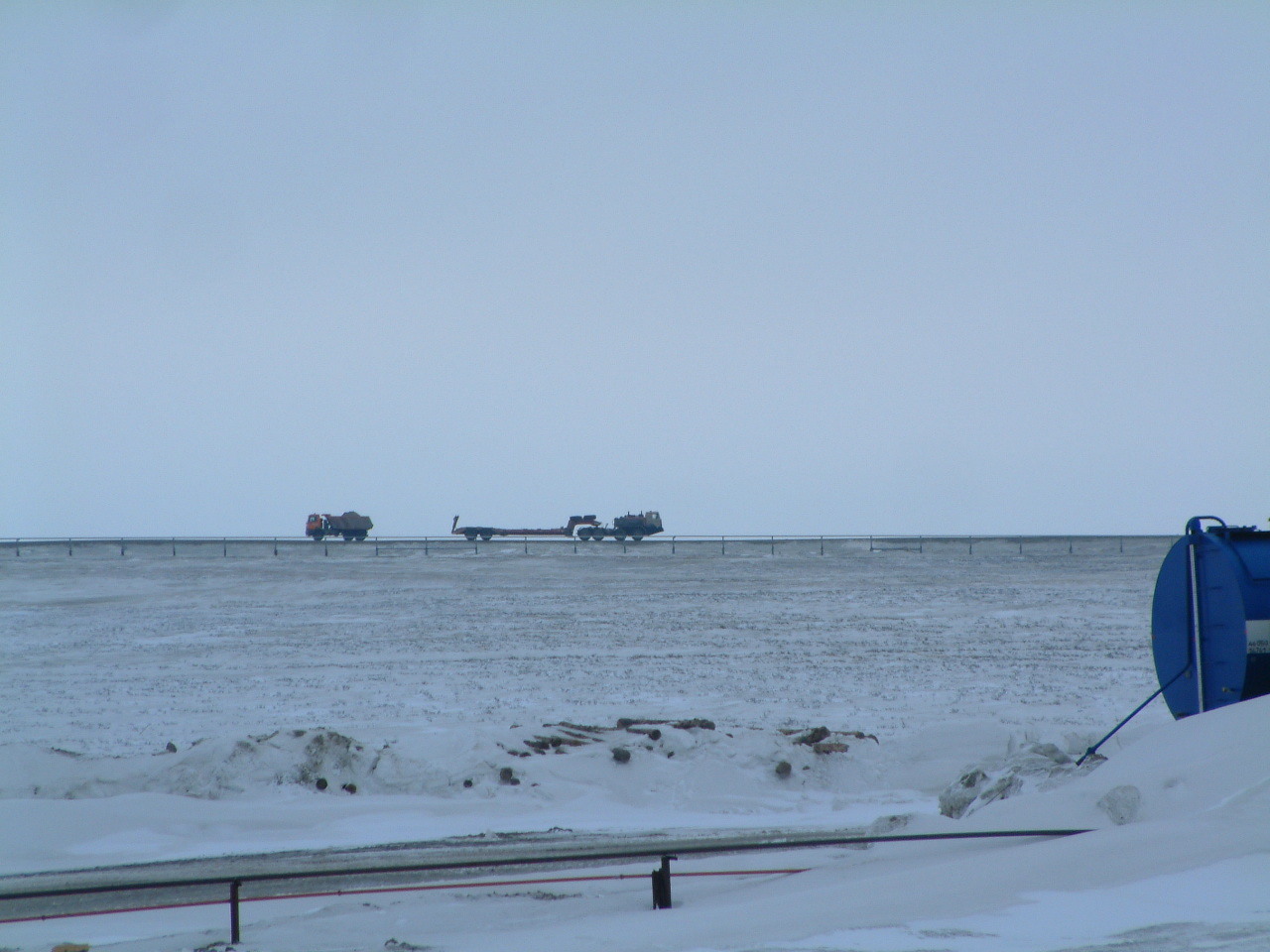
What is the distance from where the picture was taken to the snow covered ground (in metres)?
6.47

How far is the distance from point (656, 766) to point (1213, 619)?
655cm

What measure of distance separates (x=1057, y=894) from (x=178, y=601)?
35270mm

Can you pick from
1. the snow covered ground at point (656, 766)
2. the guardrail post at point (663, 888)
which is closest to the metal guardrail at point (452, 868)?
the guardrail post at point (663, 888)

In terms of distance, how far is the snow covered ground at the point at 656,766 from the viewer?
647cm

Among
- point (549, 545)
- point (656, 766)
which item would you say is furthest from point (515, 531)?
point (656, 766)

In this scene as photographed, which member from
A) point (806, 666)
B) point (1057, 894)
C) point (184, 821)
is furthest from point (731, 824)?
point (806, 666)

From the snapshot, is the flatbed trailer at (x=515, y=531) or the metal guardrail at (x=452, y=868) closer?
the metal guardrail at (x=452, y=868)

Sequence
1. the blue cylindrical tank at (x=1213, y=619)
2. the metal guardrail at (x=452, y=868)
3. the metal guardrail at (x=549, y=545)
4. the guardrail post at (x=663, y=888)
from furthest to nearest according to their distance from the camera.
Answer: the metal guardrail at (x=549, y=545), the blue cylindrical tank at (x=1213, y=619), the guardrail post at (x=663, y=888), the metal guardrail at (x=452, y=868)

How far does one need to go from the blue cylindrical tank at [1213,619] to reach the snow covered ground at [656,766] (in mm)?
1161

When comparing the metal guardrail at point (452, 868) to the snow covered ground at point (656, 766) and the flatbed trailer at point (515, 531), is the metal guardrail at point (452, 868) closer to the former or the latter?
the snow covered ground at point (656, 766)

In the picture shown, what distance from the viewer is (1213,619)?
10.4 meters

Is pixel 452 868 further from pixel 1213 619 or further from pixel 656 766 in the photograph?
pixel 1213 619

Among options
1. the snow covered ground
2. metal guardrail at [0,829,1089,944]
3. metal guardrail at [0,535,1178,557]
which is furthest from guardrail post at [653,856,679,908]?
metal guardrail at [0,535,1178,557]

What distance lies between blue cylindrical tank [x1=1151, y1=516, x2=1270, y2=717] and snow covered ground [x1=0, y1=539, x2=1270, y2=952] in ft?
3.81
